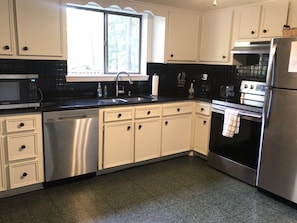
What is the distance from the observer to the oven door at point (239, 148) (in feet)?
10.1

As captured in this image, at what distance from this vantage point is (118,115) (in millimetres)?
3211

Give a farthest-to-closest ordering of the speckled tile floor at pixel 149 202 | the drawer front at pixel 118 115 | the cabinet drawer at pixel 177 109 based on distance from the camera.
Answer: the cabinet drawer at pixel 177 109 → the drawer front at pixel 118 115 → the speckled tile floor at pixel 149 202

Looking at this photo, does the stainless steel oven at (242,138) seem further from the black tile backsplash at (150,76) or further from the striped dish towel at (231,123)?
the black tile backsplash at (150,76)

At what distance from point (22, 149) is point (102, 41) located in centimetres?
187

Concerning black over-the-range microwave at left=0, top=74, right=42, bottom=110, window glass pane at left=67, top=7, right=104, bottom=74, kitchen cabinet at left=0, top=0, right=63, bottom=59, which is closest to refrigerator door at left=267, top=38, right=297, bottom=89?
window glass pane at left=67, top=7, right=104, bottom=74

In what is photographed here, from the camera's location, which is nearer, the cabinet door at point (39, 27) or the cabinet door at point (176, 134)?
the cabinet door at point (39, 27)

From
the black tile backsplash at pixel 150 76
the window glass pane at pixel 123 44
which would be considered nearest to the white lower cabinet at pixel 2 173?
the black tile backsplash at pixel 150 76

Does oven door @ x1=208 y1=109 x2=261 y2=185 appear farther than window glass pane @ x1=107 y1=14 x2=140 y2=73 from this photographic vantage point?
No

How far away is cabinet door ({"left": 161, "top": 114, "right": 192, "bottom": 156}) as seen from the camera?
3.71 metres

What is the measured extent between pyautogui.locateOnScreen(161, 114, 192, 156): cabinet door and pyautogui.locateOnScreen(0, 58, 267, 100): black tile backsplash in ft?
1.58

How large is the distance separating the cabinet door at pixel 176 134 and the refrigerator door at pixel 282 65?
1432 mm

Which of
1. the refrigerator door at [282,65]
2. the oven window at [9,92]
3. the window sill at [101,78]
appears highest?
the refrigerator door at [282,65]

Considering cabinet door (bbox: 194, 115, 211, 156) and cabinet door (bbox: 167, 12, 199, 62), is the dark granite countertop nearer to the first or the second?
cabinet door (bbox: 194, 115, 211, 156)

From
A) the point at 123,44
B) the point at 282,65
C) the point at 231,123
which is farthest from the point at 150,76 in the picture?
the point at 282,65
